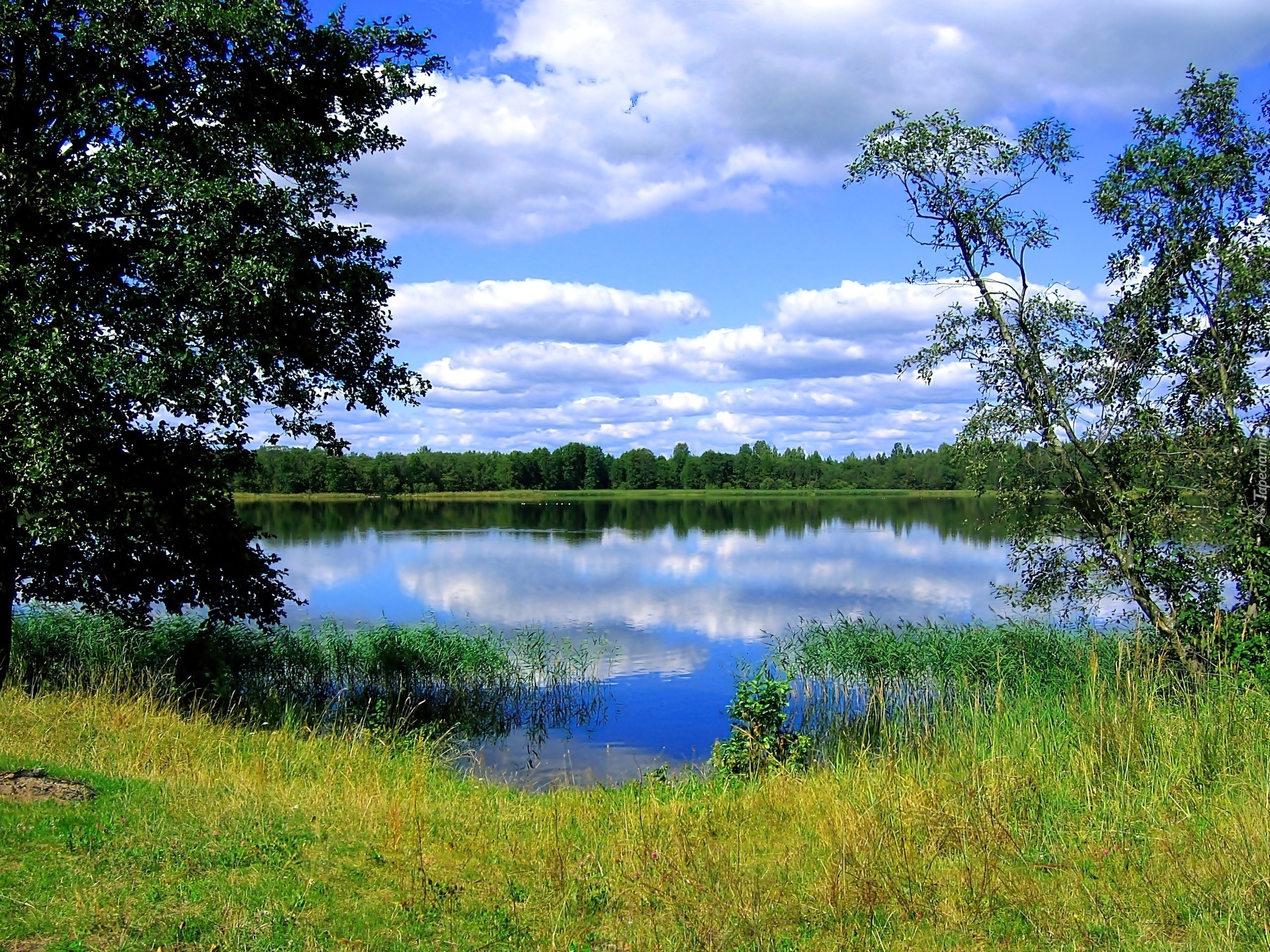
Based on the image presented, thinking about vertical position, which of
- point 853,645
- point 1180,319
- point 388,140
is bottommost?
point 853,645

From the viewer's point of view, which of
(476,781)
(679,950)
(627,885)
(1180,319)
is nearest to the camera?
(679,950)

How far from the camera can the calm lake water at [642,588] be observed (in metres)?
14.7

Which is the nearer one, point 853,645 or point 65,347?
point 65,347

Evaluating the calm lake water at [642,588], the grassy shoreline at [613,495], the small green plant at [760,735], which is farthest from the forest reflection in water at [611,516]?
the small green plant at [760,735]

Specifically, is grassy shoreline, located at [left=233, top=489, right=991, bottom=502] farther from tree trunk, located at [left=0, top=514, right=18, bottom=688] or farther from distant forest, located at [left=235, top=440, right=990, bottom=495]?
tree trunk, located at [left=0, top=514, right=18, bottom=688]

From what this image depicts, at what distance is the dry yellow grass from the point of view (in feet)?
Answer: 16.3

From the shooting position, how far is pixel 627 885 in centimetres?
563

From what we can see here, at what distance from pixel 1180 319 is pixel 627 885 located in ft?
42.0

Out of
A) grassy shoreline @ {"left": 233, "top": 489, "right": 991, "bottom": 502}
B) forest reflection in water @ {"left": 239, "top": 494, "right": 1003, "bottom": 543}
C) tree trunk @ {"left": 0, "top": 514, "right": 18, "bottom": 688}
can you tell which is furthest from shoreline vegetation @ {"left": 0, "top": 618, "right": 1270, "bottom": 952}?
grassy shoreline @ {"left": 233, "top": 489, "right": 991, "bottom": 502}

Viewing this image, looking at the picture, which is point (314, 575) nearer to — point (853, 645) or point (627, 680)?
point (627, 680)

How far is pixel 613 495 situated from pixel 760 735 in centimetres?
12876

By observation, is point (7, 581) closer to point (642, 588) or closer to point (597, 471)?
point (642, 588)

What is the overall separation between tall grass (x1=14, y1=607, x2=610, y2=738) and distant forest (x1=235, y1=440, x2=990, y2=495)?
8803 cm

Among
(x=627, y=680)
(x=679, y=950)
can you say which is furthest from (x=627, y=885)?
(x=627, y=680)
